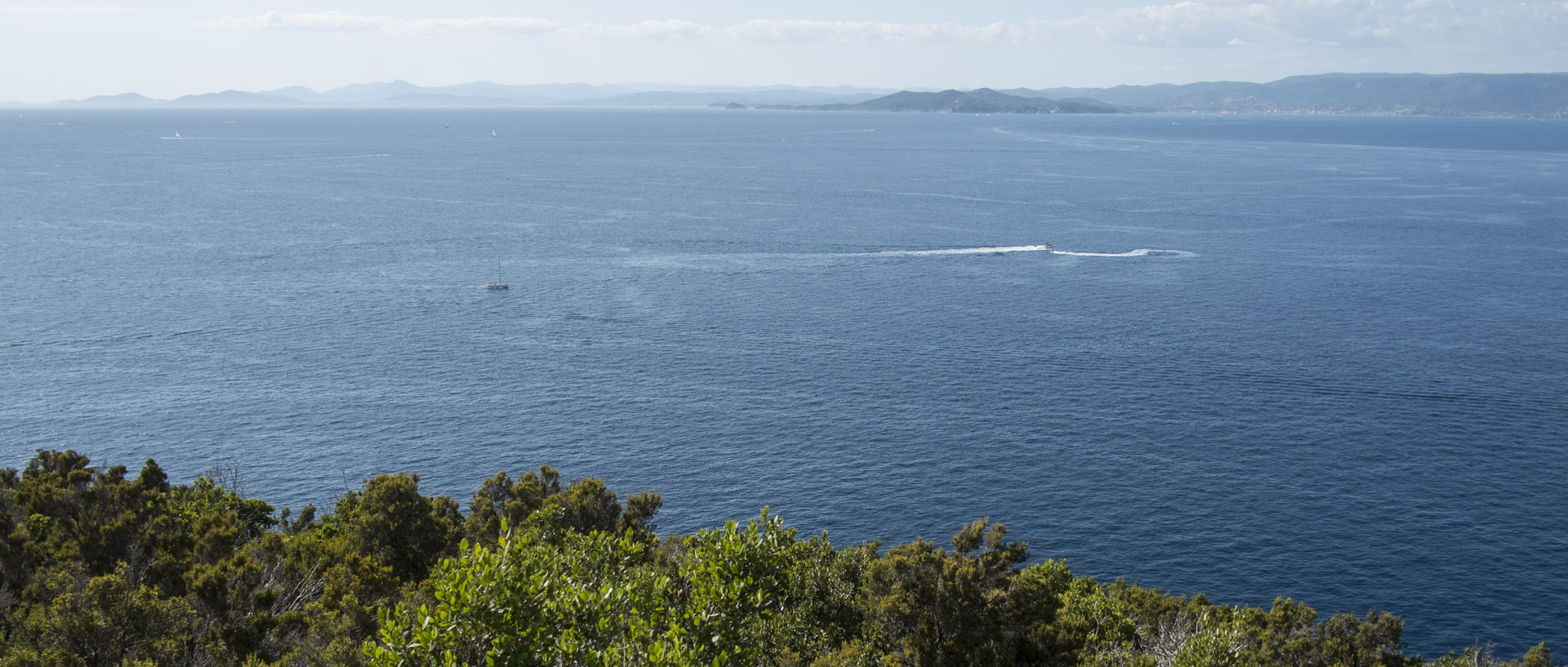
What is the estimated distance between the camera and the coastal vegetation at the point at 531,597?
28609 millimetres

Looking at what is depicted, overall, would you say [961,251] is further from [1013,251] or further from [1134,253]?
[1134,253]

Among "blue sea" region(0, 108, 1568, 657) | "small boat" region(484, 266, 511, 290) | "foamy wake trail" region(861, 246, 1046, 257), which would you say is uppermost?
"foamy wake trail" region(861, 246, 1046, 257)

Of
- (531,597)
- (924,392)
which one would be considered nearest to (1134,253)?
(924,392)

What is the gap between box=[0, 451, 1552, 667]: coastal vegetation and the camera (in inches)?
1126

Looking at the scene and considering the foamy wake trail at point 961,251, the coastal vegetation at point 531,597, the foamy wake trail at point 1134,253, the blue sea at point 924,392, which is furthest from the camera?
the foamy wake trail at point 961,251

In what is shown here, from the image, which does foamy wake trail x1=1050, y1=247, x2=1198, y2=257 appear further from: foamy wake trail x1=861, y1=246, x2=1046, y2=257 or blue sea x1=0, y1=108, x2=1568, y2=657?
foamy wake trail x1=861, y1=246, x2=1046, y2=257

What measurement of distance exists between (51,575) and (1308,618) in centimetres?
5725

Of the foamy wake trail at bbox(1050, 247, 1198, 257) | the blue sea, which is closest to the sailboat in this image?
the blue sea

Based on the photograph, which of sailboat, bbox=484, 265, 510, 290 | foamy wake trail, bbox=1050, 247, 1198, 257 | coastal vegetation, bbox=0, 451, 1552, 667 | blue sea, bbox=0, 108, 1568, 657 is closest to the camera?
coastal vegetation, bbox=0, 451, 1552, 667

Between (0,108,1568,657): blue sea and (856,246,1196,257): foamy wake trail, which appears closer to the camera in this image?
(0,108,1568,657): blue sea

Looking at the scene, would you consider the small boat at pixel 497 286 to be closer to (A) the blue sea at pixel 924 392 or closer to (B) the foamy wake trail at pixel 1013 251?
(A) the blue sea at pixel 924 392

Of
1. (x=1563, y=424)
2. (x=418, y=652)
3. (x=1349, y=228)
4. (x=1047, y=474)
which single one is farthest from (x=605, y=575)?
(x=1349, y=228)

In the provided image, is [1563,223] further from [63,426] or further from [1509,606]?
[63,426]

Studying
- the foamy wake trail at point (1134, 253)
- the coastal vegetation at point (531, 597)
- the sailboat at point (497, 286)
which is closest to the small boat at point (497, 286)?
the sailboat at point (497, 286)
